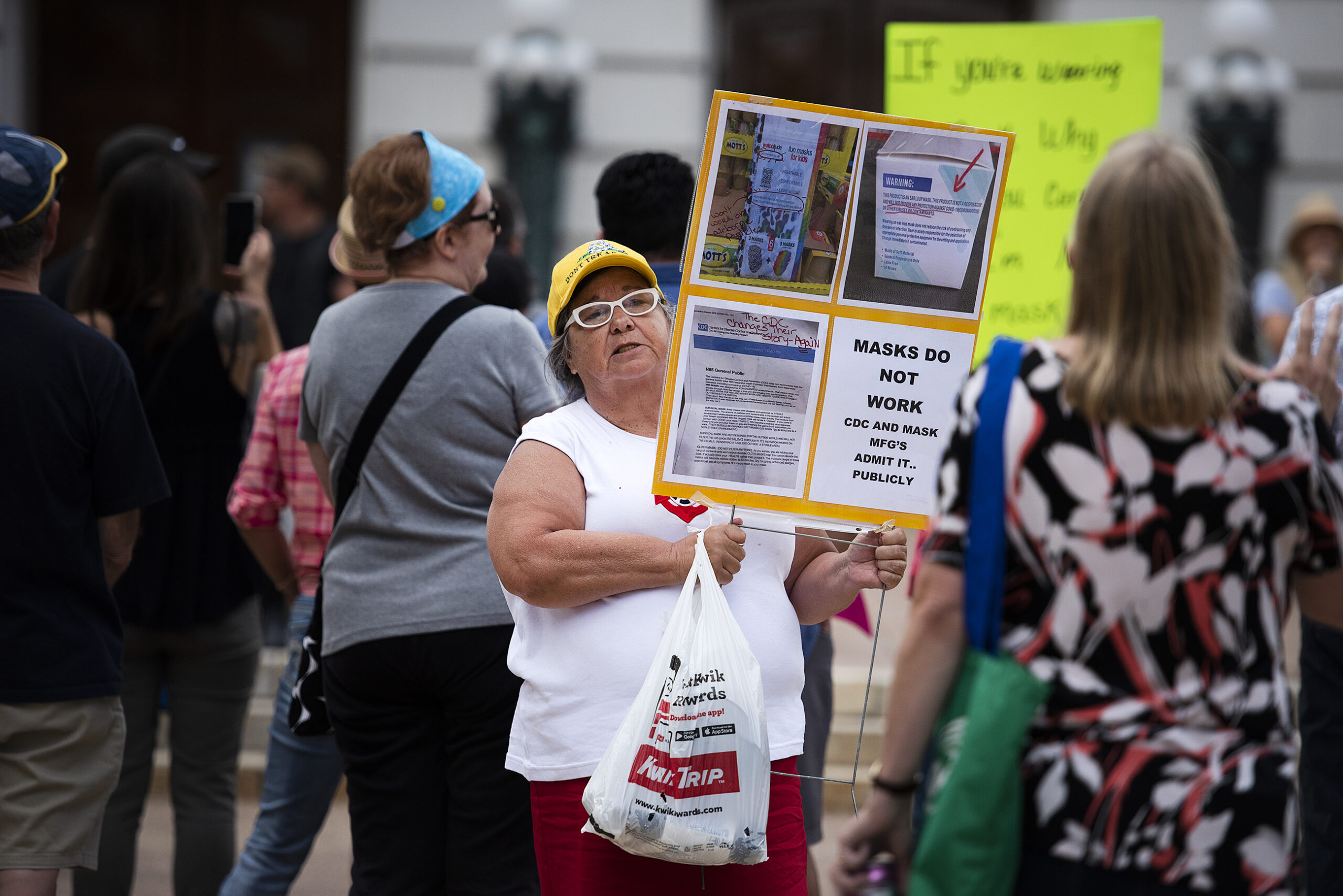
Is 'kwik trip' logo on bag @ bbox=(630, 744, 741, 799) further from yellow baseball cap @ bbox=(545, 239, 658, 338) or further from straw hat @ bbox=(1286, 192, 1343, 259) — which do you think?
straw hat @ bbox=(1286, 192, 1343, 259)

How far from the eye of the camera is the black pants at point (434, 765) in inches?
114

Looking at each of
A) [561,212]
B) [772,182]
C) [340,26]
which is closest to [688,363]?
[772,182]

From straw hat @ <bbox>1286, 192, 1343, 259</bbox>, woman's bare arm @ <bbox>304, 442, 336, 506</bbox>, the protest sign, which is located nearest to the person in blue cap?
woman's bare arm @ <bbox>304, 442, 336, 506</bbox>

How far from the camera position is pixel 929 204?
2531mm

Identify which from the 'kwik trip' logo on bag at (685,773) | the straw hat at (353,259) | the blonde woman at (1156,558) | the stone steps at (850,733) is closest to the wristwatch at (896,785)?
the blonde woman at (1156,558)

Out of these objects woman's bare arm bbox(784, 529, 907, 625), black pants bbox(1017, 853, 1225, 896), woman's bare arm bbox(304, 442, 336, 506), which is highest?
woman's bare arm bbox(304, 442, 336, 506)

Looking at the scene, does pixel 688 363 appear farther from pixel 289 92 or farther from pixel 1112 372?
pixel 289 92

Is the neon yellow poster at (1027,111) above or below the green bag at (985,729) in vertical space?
above

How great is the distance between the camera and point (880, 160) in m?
2.50

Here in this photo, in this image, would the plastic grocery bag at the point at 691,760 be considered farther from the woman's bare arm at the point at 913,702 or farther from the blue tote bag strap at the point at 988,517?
the blue tote bag strap at the point at 988,517

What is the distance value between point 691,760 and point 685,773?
2cm

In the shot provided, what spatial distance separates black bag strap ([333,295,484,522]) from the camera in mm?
2908

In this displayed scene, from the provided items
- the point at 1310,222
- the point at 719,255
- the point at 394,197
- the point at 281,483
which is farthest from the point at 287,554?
the point at 1310,222

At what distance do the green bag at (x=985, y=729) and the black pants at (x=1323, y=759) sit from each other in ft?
4.42
